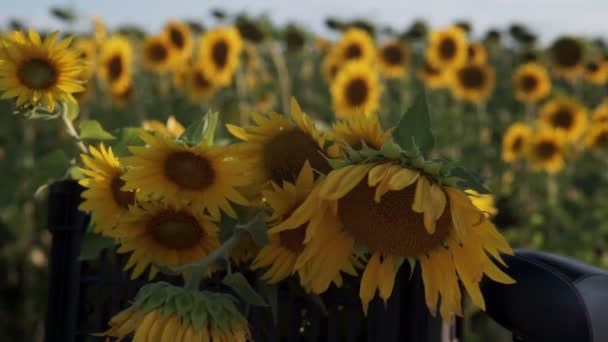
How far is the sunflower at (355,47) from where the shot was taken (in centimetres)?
359

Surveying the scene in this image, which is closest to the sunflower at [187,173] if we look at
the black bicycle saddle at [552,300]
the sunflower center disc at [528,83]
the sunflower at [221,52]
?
the black bicycle saddle at [552,300]

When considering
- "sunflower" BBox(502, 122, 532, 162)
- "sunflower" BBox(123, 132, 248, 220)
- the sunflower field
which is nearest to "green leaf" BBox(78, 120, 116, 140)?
the sunflower field

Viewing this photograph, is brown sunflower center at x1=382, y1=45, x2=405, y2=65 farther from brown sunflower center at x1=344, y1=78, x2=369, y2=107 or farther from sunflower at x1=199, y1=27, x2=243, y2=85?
sunflower at x1=199, y1=27, x2=243, y2=85

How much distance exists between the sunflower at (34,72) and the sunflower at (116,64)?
7.43 feet

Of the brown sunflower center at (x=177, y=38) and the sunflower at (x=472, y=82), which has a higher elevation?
the brown sunflower center at (x=177, y=38)

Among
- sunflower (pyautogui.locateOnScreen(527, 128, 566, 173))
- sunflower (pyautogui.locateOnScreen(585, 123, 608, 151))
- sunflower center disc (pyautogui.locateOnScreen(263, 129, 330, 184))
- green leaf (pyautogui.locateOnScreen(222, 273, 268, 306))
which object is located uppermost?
sunflower center disc (pyautogui.locateOnScreen(263, 129, 330, 184))

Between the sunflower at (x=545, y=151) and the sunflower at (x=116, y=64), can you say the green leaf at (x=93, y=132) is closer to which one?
the sunflower at (x=116, y=64)

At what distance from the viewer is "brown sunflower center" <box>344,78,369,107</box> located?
309 cm

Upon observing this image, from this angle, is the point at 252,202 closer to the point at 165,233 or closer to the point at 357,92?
the point at 165,233

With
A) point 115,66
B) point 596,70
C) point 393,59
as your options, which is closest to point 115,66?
point 115,66

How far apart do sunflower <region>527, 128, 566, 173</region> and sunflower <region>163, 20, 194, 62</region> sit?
53.5 inches

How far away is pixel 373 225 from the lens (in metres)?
0.58

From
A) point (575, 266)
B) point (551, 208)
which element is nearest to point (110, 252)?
point (575, 266)

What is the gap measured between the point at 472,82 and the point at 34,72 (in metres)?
2.97
